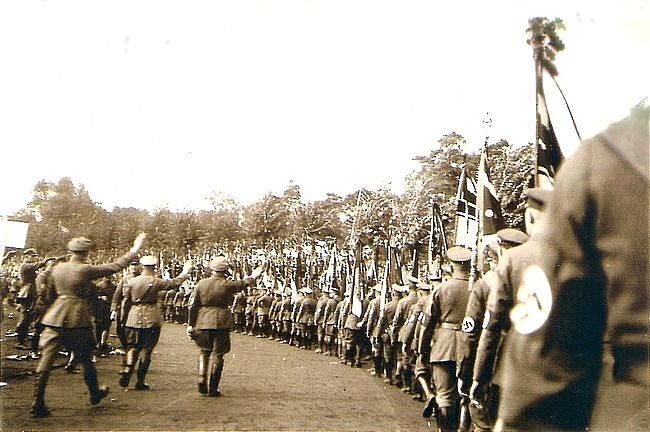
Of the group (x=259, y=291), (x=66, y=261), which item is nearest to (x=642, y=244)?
(x=66, y=261)

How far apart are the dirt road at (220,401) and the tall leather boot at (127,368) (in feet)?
0.26

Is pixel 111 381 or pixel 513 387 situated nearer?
pixel 513 387

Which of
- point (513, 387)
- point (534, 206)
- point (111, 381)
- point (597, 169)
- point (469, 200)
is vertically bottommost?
point (111, 381)

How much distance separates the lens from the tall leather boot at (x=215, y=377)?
20.7 ft

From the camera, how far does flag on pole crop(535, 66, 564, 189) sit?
2.69 metres

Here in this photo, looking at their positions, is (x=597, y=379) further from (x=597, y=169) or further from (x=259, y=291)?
(x=259, y=291)

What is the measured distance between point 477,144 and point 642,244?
348 centimetres

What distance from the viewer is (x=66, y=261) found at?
511 cm

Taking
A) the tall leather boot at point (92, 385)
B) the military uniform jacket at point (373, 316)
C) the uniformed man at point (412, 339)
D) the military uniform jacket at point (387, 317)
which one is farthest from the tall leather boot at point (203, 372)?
the military uniform jacket at point (373, 316)

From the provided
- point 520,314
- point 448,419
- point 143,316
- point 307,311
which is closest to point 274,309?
point 307,311

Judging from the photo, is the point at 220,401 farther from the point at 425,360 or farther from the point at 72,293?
the point at 425,360

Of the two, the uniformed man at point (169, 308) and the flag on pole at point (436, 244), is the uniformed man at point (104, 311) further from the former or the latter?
the flag on pole at point (436, 244)

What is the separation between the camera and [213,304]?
677 centimetres

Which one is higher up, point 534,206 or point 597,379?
point 534,206
